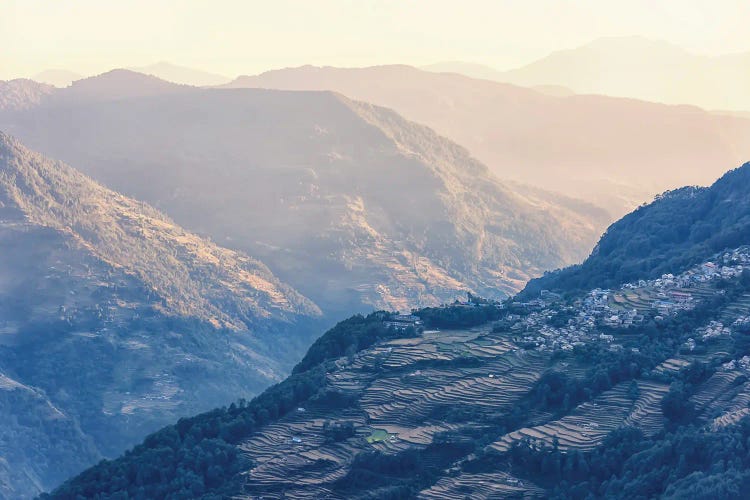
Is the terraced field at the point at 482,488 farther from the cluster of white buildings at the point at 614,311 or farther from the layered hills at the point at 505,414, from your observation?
the cluster of white buildings at the point at 614,311

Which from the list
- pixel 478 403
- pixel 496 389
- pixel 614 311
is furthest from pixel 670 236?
pixel 478 403

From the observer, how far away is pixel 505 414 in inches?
3883

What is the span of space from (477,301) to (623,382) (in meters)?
34.0

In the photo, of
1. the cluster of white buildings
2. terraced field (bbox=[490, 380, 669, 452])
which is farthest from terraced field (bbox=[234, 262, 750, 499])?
the cluster of white buildings

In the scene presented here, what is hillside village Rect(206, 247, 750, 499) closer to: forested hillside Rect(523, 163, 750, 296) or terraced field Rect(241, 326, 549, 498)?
terraced field Rect(241, 326, 549, 498)

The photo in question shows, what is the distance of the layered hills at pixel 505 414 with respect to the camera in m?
88.2

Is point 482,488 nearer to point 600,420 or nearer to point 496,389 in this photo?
point 600,420

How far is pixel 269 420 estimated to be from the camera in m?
105

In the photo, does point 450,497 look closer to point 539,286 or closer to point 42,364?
point 539,286

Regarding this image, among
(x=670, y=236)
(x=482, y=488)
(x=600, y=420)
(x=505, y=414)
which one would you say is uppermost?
(x=670, y=236)

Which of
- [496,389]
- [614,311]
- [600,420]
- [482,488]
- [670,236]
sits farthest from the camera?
[670,236]

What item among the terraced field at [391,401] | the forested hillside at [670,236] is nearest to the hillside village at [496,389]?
the terraced field at [391,401]

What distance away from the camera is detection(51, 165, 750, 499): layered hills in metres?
88.2

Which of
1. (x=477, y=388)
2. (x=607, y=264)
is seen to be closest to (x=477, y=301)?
(x=607, y=264)
